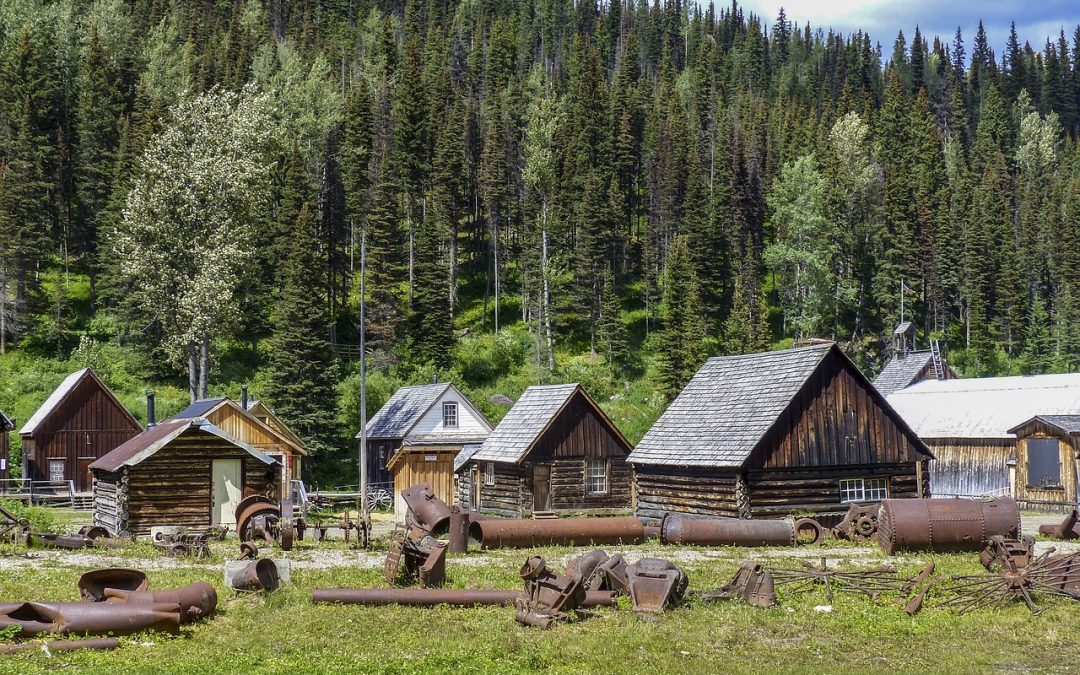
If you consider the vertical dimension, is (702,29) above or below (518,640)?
above

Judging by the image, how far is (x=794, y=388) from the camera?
33.7 m

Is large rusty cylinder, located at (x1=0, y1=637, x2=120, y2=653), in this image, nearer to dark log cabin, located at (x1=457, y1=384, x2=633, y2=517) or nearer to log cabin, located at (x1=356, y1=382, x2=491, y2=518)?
dark log cabin, located at (x1=457, y1=384, x2=633, y2=517)

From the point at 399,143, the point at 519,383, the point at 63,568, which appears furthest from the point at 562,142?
the point at 63,568

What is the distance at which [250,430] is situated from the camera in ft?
157

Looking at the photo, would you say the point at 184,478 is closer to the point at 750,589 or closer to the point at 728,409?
the point at 728,409

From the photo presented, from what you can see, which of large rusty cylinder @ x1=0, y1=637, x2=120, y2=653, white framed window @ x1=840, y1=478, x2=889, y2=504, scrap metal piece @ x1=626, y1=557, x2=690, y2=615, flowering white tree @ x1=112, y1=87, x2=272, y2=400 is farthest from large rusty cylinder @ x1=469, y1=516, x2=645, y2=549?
flowering white tree @ x1=112, y1=87, x2=272, y2=400

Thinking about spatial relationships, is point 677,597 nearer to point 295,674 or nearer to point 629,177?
point 295,674

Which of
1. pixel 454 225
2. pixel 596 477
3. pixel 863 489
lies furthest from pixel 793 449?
pixel 454 225

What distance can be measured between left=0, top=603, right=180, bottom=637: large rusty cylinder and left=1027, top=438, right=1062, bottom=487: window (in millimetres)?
39609

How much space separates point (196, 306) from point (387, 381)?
1950 cm

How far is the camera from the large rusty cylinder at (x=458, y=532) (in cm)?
2780

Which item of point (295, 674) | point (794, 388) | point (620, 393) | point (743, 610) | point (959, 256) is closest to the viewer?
point (295, 674)

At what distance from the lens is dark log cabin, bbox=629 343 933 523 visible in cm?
3306

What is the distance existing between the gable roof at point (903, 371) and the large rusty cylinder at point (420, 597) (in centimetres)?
4752
